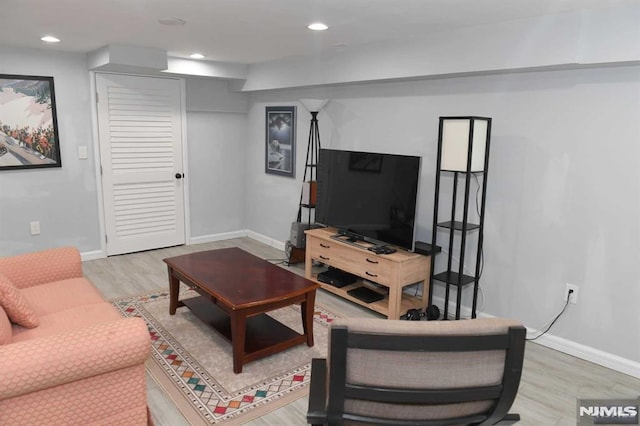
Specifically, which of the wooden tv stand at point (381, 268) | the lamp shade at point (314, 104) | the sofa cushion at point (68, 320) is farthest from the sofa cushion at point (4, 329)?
the lamp shade at point (314, 104)

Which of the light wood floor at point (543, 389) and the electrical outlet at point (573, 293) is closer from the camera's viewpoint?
the light wood floor at point (543, 389)

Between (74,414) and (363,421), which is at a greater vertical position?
(363,421)

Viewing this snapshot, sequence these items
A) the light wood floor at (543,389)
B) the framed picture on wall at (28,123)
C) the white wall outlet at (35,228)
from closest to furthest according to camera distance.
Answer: the light wood floor at (543,389) → the framed picture on wall at (28,123) → the white wall outlet at (35,228)

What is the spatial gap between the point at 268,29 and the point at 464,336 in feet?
8.90

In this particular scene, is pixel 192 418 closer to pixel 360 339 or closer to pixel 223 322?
pixel 223 322

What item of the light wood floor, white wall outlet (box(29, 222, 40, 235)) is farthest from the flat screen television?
white wall outlet (box(29, 222, 40, 235))

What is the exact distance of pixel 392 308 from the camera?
353 cm

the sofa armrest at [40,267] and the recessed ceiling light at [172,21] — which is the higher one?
the recessed ceiling light at [172,21]

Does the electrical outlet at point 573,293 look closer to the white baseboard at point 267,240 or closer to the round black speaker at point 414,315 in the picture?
the round black speaker at point 414,315

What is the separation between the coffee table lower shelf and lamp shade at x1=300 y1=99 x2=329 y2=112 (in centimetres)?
218

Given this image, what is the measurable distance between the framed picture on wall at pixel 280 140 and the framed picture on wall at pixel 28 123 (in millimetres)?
2240

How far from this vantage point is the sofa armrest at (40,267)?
2947 mm

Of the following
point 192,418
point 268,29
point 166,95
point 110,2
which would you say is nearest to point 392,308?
point 192,418

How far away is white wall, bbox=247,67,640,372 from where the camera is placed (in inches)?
111
